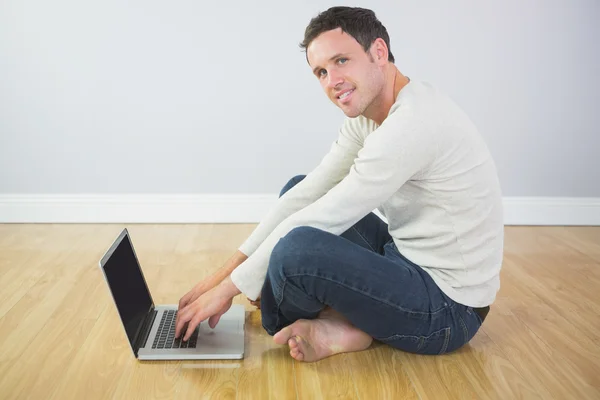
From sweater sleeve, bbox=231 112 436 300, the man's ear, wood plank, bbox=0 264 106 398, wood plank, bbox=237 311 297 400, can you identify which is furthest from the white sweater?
wood plank, bbox=0 264 106 398

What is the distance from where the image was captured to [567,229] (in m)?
3.64

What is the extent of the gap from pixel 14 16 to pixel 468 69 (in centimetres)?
216

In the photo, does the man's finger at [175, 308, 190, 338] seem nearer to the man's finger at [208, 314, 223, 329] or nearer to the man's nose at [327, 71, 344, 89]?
the man's finger at [208, 314, 223, 329]

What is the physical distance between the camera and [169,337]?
2.14 m

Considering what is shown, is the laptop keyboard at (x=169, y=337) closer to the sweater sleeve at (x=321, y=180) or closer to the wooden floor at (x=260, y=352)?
the wooden floor at (x=260, y=352)

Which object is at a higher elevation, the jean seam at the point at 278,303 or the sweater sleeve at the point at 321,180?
the sweater sleeve at the point at 321,180

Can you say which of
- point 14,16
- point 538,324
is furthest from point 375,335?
point 14,16

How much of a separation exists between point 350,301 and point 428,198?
0.35m

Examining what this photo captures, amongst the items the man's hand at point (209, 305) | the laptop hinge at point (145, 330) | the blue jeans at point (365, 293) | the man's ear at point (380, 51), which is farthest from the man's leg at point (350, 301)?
the man's ear at point (380, 51)

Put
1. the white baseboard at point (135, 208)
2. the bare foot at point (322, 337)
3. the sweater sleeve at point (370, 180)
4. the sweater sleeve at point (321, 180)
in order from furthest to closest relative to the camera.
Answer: the white baseboard at point (135, 208), the sweater sleeve at point (321, 180), the bare foot at point (322, 337), the sweater sleeve at point (370, 180)

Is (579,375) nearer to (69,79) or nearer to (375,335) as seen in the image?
(375,335)

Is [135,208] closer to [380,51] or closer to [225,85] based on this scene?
[225,85]

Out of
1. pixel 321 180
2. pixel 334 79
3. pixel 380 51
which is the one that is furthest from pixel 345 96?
pixel 321 180

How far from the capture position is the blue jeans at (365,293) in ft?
6.21
